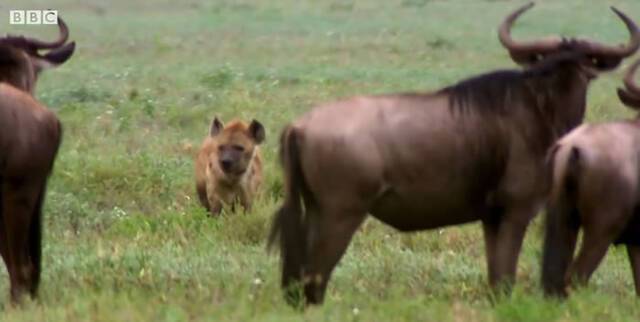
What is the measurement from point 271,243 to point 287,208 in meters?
0.25

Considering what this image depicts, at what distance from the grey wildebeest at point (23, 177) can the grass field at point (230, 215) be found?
21cm

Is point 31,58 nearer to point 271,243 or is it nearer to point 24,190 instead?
point 24,190

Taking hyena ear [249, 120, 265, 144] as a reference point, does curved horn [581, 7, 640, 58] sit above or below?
above

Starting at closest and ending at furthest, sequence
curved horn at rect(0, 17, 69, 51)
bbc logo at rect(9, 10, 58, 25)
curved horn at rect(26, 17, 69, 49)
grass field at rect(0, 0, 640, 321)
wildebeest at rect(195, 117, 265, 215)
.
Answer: grass field at rect(0, 0, 640, 321) < curved horn at rect(0, 17, 69, 51) < curved horn at rect(26, 17, 69, 49) < wildebeest at rect(195, 117, 265, 215) < bbc logo at rect(9, 10, 58, 25)

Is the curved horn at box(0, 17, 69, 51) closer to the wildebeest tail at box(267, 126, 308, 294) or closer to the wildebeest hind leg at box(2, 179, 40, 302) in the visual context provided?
the wildebeest hind leg at box(2, 179, 40, 302)

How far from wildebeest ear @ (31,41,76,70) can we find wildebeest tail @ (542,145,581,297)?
354 cm

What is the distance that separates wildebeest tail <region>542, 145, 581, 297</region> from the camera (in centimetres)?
850

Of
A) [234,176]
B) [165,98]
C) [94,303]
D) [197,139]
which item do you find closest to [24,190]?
[94,303]

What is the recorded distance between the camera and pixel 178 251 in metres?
10.6

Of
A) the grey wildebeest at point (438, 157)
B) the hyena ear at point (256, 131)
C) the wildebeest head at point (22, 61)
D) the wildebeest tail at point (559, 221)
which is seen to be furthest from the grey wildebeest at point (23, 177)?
the hyena ear at point (256, 131)

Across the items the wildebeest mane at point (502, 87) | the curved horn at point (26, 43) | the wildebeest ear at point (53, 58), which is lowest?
the wildebeest ear at point (53, 58)

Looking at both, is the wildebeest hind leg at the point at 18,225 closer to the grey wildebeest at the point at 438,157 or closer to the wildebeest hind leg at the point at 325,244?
the grey wildebeest at the point at 438,157

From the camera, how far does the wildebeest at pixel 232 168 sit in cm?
1413

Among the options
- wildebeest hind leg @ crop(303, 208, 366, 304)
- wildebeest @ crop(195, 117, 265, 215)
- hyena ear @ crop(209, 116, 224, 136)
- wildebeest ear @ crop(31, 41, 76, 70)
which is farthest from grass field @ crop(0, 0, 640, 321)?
wildebeest ear @ crop(31, 41, 76, 70)
